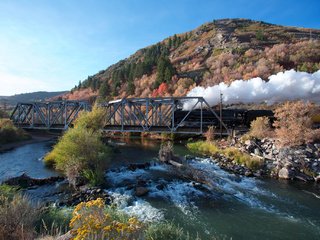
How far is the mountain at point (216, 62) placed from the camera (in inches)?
2849

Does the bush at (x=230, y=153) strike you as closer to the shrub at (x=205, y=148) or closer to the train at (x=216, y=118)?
the shrub at (x=205, y=148)

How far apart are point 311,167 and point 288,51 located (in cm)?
7169

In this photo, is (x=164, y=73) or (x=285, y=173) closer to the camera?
(x=285, y=173)

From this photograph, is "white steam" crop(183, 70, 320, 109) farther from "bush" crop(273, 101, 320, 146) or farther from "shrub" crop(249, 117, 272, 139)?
"bush" crop(273, 101, 320, 146)

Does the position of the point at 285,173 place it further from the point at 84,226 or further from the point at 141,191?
the point at 84,226

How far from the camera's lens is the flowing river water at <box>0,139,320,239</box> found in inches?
506

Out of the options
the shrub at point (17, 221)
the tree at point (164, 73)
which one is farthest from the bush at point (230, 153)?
the tree at point (164, 73)

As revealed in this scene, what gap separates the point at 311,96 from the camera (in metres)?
33.4

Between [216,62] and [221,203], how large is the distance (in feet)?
261

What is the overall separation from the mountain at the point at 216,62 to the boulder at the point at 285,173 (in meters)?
44.0

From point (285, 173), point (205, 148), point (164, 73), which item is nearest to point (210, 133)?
point (205, 148)

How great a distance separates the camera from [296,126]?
25.3 m

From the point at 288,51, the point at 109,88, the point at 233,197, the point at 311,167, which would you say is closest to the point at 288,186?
the point at 311,167

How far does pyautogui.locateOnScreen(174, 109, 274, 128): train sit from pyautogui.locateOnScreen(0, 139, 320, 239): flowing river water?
12.3 m
